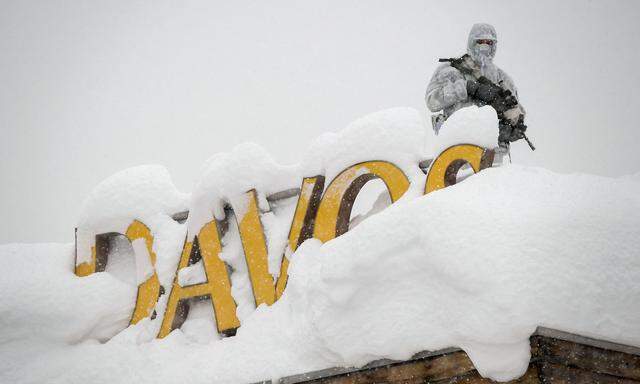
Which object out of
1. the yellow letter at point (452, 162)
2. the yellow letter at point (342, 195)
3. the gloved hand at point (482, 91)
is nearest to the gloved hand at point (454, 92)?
the gloved hand at point (482, 91)

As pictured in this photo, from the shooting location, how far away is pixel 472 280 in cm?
228

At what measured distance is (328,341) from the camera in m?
2.80

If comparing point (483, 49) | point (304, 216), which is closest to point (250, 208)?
point (304, 216)

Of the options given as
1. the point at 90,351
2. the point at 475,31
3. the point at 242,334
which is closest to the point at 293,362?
the point at 242,334

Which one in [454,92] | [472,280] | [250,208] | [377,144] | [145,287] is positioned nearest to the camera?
[472,280]

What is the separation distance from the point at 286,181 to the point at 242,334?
62.8 inches

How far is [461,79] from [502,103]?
0.47 metres

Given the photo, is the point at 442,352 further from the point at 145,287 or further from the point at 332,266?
the point at 145,287

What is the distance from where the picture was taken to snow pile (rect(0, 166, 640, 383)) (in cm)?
216

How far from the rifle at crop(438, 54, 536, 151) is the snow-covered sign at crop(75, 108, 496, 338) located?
81 centimetres

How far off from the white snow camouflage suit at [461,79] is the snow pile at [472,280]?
64.6 inches

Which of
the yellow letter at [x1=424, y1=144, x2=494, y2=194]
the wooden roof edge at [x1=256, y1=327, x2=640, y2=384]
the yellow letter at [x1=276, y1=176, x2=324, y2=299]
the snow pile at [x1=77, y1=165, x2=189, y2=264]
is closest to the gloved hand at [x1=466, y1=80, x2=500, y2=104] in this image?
the yellow letter at [x1=424, y1=144, x2=494, y2=194]

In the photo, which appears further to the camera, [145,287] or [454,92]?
[145,287]

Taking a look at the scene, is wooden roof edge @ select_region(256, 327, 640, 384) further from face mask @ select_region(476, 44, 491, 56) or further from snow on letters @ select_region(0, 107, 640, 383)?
face mask @ select_region(476, 44, 491, 56)
